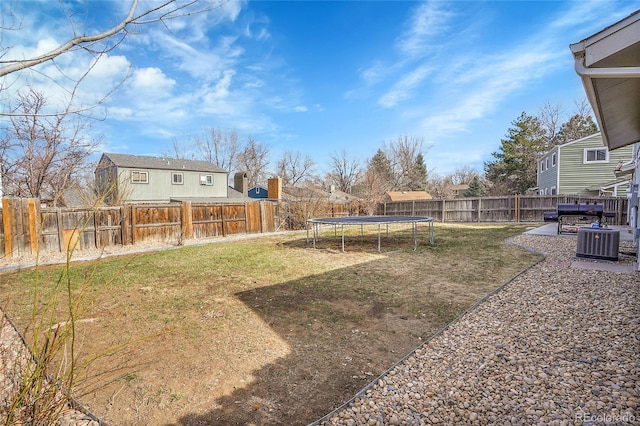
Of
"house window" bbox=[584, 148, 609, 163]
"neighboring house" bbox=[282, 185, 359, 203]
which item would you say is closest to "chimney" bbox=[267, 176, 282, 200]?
"neighboring house" bbox=[282, 185, 359, 203]

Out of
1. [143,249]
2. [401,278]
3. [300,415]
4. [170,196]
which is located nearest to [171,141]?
[170,196]

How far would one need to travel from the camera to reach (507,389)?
2.26 meters

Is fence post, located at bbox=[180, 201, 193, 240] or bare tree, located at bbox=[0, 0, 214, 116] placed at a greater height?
bare tree, located at bbox=[0, 0, 214, 116]

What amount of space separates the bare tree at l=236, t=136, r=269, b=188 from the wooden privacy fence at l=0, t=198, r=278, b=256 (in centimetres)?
2356

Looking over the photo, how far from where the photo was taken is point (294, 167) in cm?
3875

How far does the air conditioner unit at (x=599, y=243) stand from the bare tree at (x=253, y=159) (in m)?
33.4

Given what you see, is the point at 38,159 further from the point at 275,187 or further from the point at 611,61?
the point at 275,187

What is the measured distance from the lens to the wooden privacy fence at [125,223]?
26.3ft

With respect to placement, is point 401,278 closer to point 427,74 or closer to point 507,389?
point 507,389

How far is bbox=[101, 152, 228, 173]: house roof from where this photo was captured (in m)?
21.0

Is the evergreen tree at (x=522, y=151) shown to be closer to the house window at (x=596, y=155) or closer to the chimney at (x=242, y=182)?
the house window at (x=596, y=155)

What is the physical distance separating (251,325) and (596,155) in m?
20.5

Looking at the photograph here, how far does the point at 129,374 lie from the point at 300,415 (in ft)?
5.26

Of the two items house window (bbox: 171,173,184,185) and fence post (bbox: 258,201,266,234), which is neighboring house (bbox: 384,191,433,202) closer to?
house window (bbox: 171,173,184,185)
